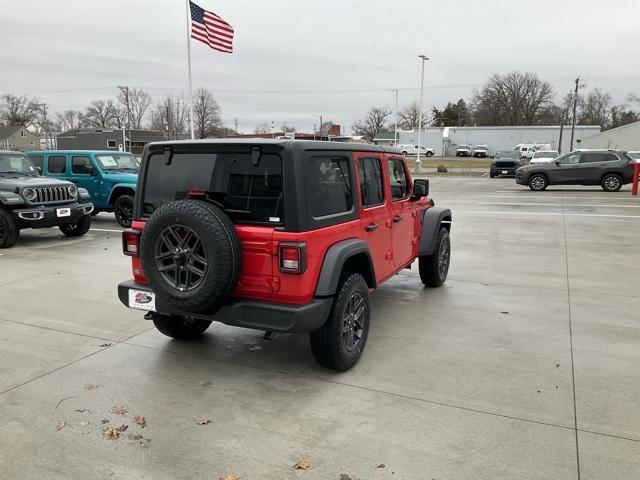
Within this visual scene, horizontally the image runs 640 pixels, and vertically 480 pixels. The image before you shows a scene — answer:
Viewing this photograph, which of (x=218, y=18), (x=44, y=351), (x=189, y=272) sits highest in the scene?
(x=218, y=18)

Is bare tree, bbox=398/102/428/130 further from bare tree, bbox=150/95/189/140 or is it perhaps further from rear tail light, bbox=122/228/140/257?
rear tail light, bbox=122/228/140/257

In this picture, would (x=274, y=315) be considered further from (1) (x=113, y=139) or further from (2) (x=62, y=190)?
(1) (x=113, y=139)

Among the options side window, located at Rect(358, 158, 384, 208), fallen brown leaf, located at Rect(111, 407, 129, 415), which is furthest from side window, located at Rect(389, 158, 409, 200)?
fallen brown leaf, located at Rect(111, 407, 129, 415)

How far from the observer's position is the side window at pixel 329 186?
3707 mm

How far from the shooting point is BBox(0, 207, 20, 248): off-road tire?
920 cm

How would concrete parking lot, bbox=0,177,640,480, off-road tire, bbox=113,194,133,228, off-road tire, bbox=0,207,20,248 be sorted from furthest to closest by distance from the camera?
off-road tire, bbox=113,194,133,228, off-road tire, bbox=0,207,20,248, concrete parking lot, bbox=0,177,640,480

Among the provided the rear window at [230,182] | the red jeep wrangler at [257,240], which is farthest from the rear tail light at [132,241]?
the rear window at [230,182]

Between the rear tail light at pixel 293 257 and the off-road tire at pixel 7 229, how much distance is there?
7.83 m

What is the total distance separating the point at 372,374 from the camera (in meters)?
4.01

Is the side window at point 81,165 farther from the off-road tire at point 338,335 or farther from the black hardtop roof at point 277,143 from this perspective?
the off-road tire at point 338,335

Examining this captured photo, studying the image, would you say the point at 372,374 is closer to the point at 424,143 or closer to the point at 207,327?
the point at 207,327

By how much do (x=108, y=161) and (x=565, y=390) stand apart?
11.7 metres

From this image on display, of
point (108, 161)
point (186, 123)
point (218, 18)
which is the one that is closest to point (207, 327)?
point (108, 161)

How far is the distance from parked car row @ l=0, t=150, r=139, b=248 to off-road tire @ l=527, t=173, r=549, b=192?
16.1 meters
